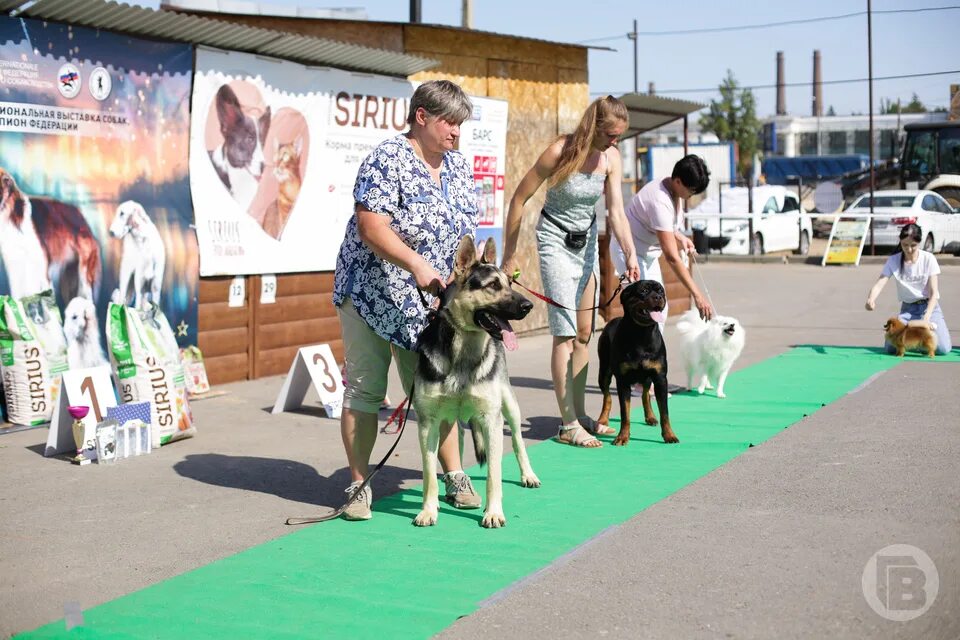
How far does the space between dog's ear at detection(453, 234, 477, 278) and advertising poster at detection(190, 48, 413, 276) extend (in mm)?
4955

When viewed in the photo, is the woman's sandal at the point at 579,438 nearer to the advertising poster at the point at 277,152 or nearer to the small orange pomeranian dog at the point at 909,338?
the advertising poster at the point at 277,152

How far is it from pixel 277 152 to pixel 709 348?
4305 millimetres

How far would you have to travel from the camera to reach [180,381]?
311 inches

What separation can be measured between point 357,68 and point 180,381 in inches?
173

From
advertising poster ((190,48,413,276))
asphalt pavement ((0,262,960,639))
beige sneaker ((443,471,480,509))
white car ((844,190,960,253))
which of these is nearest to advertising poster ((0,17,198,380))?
advertising poster ((190,48,413,276))

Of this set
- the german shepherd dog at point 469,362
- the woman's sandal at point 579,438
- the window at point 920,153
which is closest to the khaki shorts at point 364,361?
the german shepherd dog at point 469,362

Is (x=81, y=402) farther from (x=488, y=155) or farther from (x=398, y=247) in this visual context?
(x=488, y=155)

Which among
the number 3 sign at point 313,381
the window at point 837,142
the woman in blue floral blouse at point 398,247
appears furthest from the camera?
the window at point 837,142

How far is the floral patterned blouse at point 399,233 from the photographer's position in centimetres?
538

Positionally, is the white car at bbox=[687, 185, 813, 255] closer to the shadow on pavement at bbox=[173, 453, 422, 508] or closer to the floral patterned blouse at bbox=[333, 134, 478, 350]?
the shadow on pavement at bbox=[173, 453, 422, 508]

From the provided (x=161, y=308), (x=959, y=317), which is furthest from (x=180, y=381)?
(x=959, y=317)

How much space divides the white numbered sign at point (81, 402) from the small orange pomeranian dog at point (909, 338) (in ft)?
26.2

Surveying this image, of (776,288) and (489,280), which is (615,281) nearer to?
(776,288)

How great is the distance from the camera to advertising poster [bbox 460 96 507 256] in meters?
12.5
